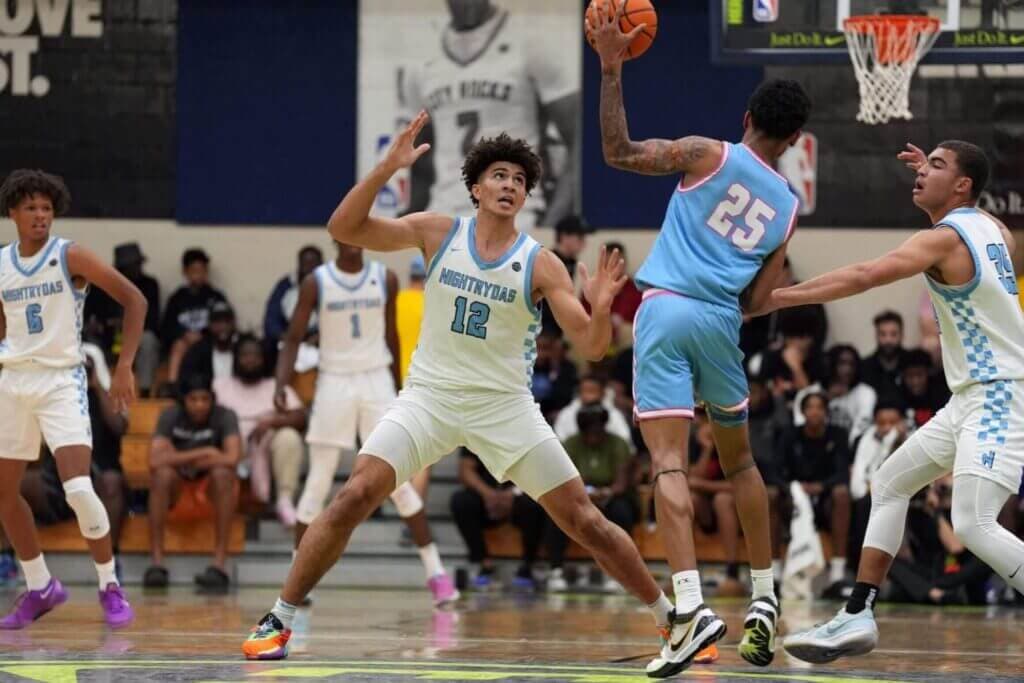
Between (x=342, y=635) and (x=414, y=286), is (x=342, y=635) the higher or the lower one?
the lower one

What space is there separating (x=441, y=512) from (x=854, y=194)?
5.09 metres

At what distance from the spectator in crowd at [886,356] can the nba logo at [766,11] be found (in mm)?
4113

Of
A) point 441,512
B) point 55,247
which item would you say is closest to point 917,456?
point 55,247

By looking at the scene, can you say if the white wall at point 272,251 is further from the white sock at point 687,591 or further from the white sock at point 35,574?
the white sock at point 687,591

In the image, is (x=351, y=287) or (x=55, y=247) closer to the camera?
(x=55, y=247)

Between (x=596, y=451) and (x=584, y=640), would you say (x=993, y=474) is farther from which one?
(x=596, y=451)

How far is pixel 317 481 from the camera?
524 inches

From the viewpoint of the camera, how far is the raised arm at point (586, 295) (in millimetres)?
7496

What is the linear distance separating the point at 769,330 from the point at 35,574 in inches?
319

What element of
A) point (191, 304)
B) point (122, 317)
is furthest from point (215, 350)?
point (122, 317)

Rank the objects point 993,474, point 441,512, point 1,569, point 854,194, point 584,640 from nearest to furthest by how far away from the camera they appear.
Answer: point 993,474 < point 584,640 < point 1,569 < point 441,512 < point 854,194

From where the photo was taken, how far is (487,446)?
825cm

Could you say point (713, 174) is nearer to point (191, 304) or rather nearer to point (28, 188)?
point (28, 188)

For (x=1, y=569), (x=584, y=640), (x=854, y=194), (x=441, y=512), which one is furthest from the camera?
(x=854, y=194)
